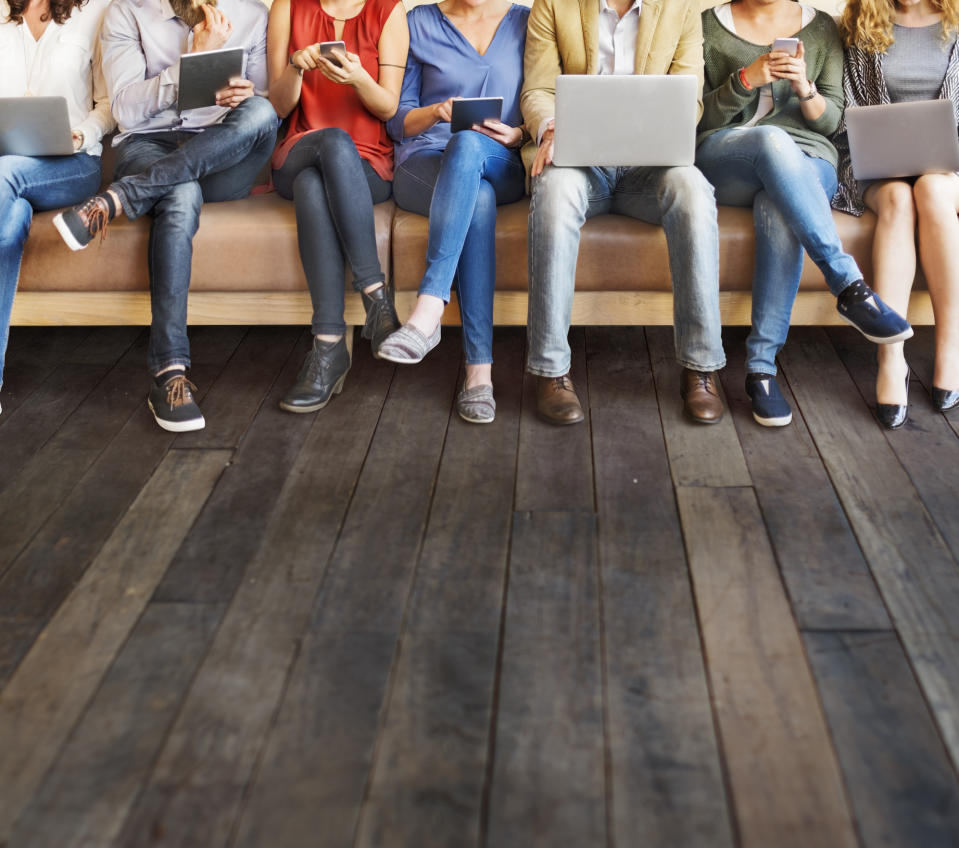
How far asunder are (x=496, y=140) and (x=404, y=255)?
1.22 ft

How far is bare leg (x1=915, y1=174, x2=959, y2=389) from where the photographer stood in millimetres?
2279

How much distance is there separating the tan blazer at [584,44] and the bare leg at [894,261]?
0.53m

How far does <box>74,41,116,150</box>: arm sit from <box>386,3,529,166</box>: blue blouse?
789 mm

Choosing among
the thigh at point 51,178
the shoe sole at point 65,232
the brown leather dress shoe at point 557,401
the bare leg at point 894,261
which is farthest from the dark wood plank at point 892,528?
the thigh at point 51,178

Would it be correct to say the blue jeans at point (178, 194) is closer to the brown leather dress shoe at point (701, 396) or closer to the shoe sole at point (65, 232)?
the shoe sole at point (65, 232)

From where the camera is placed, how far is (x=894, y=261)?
7.63 ft

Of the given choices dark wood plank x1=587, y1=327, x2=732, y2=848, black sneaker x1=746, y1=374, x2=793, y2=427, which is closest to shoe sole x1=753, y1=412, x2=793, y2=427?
black sneaker x1=746, y1=374, x2=793, y2=427

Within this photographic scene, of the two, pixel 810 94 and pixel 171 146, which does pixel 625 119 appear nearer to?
pixel 810 94

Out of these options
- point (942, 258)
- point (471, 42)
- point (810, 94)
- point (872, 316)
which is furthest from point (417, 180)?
point (942, 258)

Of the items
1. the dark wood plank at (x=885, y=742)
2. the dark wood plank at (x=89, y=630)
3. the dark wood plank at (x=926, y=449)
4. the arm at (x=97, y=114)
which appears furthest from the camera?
the arm at (x=97, y=114)

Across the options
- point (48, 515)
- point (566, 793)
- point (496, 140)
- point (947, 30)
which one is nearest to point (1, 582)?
point (48, 515)

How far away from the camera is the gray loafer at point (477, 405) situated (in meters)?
2.31

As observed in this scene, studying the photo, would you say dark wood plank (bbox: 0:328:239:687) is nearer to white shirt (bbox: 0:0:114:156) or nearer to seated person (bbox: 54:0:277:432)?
seated person (bbox: 54:0:277:432)

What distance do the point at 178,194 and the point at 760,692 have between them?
1.73 meters
